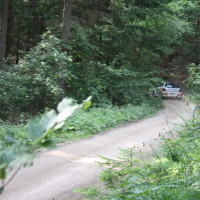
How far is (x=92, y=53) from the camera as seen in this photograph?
18609 millimetres

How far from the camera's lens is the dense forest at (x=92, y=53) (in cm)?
1392

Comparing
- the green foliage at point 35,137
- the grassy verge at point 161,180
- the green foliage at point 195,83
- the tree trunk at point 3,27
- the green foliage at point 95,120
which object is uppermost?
the tree trunk at point 3,27

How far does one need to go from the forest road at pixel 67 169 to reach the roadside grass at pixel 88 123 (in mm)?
535

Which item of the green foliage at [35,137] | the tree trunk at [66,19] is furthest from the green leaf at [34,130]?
the tree trunk at [66,19]

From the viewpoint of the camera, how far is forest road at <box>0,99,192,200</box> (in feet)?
19.7

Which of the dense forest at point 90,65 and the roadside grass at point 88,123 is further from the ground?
the dense forest at point 90,65

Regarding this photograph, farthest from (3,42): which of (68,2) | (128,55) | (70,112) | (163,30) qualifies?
(70,112)

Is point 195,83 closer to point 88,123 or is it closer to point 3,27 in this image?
point 88,123

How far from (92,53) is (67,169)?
12.1 m

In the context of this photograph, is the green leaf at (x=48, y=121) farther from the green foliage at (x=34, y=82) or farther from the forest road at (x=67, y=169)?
the green foliage at (x=34, y=82)

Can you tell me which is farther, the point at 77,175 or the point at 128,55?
the point at 128,55

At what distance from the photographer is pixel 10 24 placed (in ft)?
86.2

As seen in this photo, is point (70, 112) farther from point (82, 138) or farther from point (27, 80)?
Answer: point (27, 80)

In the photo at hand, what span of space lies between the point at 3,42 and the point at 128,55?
848 centimetres
